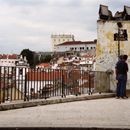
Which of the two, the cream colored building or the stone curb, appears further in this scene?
the cream colored building

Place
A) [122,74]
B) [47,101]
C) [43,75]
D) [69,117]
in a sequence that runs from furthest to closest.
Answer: [122,74], [43,75], [47,101], [69,117]

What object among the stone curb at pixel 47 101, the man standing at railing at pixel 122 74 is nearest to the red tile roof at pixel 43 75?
the stone curb at pixel 47 101

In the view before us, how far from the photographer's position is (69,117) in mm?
11836

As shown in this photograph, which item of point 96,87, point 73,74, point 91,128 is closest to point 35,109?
point 91,128

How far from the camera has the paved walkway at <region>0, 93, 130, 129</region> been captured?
10.5 metres

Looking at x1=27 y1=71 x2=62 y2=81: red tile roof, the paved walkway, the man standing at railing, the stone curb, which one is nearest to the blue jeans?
the man standing at railing

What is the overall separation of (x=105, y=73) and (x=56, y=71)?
332 centimetres

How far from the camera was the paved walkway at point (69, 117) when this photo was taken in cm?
1053

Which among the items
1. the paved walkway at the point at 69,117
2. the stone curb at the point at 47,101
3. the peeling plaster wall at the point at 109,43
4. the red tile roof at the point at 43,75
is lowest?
the paved walkway at the point at 69,117

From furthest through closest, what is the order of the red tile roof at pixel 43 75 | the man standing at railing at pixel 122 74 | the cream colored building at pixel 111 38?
the cream colored building at pixel 111 38
the man standing at railing at pixel 122 74
the red tile roof at pixel 43 75

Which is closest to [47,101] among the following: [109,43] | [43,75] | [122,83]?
[43,75]

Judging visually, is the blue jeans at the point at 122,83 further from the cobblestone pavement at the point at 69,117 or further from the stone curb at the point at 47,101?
the cobblestone pavement at the point at 69,117

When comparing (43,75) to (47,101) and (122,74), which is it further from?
(122,74)

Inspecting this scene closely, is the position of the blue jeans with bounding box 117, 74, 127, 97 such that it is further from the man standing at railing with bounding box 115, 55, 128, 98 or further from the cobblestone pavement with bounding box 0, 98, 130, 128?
the cobblestone pavement with bounding box 0, 98, 130, 128
